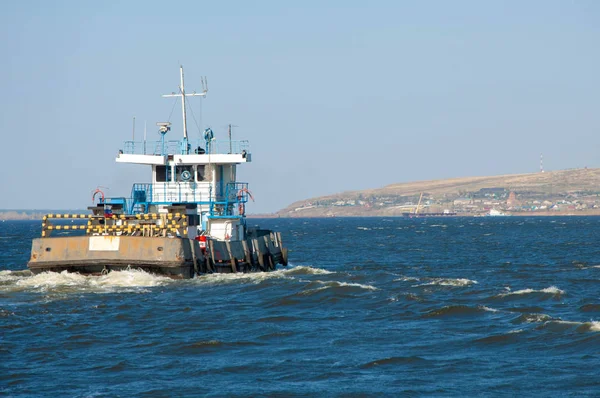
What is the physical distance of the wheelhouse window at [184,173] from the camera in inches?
1583

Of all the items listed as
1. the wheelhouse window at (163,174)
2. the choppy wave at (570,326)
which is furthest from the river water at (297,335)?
the wheelhouse window at (163,174)

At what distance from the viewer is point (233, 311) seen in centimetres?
2750

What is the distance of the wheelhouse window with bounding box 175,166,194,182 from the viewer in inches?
1583

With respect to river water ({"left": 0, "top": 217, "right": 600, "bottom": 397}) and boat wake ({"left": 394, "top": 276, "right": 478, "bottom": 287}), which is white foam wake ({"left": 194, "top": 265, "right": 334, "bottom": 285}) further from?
boat wake ({"left": 394, "top": 276, "right": 478, "bottom": 287})

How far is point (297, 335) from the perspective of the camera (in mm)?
23391

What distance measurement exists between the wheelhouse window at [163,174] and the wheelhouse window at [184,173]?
32 centimetres

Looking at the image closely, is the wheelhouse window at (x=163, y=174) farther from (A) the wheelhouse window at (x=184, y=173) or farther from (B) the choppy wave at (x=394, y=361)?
(B) the choppy wave at (x=394, y=361)

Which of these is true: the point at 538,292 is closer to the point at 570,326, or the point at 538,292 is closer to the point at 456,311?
the point at 456,311

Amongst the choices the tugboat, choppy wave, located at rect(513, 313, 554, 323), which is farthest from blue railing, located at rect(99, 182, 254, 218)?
choppy wave, located at rect(513, 313, 554, 323)

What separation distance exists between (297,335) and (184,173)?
17932 millimetres

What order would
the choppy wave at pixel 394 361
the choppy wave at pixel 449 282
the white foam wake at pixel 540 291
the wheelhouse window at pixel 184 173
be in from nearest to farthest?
the choppy wave at pixel 394 361
the white foam wake at pixel 540 291
the choppy wave at pixel 449 282
the wheelhouse window at pixel 184 173

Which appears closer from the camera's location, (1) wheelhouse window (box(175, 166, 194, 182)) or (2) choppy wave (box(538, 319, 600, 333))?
(2) choppy wave (box(538, 319, 600, 333))

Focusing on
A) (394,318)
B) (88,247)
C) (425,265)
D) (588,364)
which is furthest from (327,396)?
(425,265)

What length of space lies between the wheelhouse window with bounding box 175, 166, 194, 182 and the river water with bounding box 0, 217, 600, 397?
591cm
